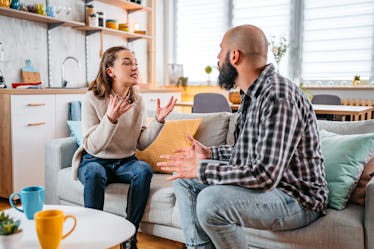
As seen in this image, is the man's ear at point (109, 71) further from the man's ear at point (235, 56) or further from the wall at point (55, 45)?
the wall at point (55, 45)

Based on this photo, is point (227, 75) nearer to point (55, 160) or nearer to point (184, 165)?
point (184, 165)

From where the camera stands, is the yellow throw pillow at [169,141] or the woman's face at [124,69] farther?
the yellow throw pillow at [169,141]

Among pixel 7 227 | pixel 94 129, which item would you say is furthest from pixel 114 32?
pixel 7 227

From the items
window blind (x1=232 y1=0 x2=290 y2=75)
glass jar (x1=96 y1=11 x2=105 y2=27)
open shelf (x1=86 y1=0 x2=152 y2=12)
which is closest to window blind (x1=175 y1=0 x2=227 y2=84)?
window blind (x1=232 y1=0 x2=290 y2=75)

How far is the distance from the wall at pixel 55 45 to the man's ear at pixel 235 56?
2.86 metres

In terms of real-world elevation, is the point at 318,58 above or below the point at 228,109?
above

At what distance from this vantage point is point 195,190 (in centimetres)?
158

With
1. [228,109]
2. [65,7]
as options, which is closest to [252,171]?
[228,109]

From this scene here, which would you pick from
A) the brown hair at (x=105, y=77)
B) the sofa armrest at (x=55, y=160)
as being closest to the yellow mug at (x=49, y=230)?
the brown hair at (x=105, y=77)

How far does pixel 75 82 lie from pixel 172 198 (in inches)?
116

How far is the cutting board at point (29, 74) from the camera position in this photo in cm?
370

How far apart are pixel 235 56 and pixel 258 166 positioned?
444mm

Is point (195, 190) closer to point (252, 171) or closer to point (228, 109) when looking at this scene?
point (252, 171)

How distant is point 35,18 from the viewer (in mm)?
3648
